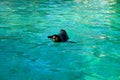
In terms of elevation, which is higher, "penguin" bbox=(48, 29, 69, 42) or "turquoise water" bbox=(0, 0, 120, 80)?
"penguin" bbox=(48, 29, 69, 42)

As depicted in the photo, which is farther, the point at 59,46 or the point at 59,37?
the point at 59,37

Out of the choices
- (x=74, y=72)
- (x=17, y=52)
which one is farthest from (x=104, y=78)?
(x=17, y=52)

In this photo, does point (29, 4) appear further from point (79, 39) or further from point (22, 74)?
point (22, 74)

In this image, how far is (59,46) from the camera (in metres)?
13.9

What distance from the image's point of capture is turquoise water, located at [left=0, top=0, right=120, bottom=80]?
11.3 metres

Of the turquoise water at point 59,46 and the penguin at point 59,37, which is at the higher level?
the penguin at point 59,37

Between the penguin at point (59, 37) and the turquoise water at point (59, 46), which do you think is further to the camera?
the penguin at point (59, 37)

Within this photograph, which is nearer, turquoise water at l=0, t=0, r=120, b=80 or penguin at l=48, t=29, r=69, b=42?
turquoise water at l=0, t=0, r=120, b=80

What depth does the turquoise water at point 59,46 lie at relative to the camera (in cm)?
1125

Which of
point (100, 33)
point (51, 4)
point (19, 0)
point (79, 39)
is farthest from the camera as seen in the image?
point (19, 0)

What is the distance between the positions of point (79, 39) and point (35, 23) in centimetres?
472

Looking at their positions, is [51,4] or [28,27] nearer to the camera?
[28,27]

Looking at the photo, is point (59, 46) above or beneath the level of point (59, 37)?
beneath

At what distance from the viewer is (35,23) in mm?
19344
